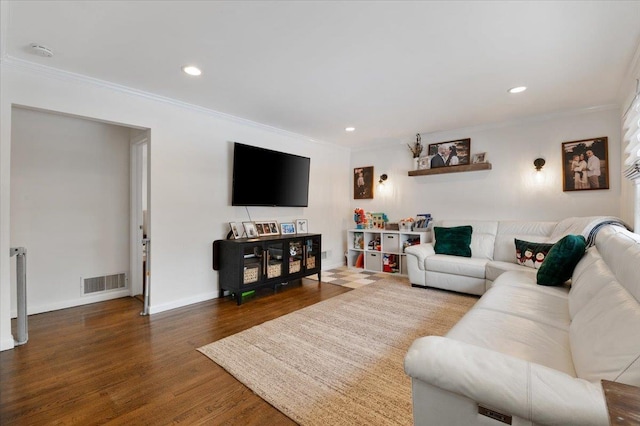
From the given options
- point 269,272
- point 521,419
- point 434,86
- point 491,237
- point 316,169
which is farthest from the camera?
point 316,169

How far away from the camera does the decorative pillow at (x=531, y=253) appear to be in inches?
125

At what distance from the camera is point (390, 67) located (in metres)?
2.49

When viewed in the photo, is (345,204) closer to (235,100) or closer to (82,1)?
(235,100)

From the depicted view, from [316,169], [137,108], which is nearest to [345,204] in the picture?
[316,169]

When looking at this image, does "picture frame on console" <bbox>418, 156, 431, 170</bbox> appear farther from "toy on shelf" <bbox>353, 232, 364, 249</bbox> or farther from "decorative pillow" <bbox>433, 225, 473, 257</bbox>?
"toy on shelf" <bbox>353, 232, 364, 249</bbox>

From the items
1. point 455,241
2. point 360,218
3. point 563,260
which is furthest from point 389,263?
point 563,260

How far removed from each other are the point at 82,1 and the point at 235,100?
1592 millimetres

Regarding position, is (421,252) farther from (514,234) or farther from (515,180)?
(515,180)

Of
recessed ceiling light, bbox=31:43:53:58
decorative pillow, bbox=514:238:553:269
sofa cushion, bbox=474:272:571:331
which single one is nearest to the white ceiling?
recessed ceiling light, bbox=31:43:53:58

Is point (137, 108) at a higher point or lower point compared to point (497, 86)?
lower

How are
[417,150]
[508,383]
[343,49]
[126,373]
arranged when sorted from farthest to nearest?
[417,150]
[343,49]
[126,373]
[508,383]

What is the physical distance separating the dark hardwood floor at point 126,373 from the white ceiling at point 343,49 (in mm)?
2288

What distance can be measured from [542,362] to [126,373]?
242 cm

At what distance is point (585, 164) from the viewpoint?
141 inches
